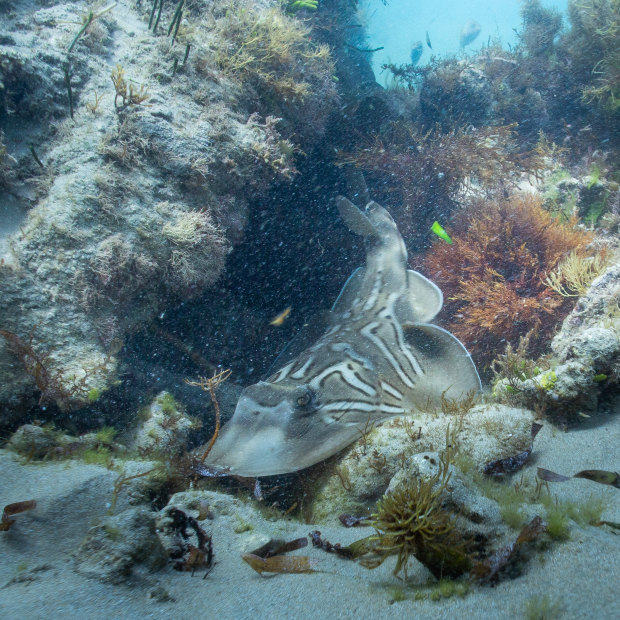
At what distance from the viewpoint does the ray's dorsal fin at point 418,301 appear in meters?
5.33

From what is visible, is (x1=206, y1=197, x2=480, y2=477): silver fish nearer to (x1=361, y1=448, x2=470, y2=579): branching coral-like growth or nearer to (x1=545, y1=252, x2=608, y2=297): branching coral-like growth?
(x1=361, y1=448, x2=470, y2=579): branching coral-like growth

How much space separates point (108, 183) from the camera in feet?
12.9

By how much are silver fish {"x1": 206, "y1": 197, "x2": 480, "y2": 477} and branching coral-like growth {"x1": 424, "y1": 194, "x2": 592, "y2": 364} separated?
0.49 meters

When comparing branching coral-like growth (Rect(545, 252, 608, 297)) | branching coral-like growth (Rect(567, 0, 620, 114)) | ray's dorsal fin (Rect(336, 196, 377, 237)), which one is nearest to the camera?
branching coral-like growth (Rect(545, 252, 608, 297))

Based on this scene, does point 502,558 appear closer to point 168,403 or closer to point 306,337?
point 168,403

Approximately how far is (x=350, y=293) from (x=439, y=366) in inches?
84.0

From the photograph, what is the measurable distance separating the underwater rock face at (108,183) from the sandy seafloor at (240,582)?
1.48 meters

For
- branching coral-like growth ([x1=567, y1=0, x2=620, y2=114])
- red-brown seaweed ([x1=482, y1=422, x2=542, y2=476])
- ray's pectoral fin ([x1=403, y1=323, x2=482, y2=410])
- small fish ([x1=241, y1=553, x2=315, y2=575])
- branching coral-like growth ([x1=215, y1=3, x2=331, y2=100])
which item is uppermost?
branching coral-like growth ([x1=567, y1=0, x2=620, y2=114])

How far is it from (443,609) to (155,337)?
428 centimetres

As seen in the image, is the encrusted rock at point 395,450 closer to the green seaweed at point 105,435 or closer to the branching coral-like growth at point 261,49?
the green seaweed at point 105,435

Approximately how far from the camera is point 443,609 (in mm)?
1554

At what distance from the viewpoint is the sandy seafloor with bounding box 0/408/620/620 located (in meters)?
1.50

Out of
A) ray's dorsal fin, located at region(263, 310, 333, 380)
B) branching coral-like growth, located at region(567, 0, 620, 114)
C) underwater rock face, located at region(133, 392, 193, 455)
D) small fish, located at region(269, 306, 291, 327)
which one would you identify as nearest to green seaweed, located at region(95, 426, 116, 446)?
underwater rock face, located at region(133, 392, 193, 455)

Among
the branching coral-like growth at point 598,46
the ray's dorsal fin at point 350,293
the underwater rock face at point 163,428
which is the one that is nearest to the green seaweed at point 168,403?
the underwater rock face at point 163,428
